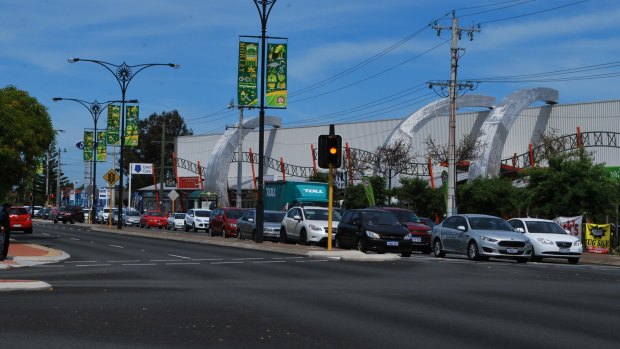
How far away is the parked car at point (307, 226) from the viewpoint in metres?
35.8

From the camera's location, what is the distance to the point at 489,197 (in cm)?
5103

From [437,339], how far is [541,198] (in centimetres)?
2948

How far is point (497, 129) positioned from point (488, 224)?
132 ft

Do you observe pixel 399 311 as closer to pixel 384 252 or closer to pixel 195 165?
pixel 384 252

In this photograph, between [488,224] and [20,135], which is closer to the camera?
[488,224]

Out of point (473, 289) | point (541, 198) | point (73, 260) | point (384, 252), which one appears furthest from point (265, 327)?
point (541, 198)

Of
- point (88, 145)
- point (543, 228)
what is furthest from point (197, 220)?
point (543, 228)

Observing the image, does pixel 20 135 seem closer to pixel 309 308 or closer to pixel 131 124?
pixel 131 124

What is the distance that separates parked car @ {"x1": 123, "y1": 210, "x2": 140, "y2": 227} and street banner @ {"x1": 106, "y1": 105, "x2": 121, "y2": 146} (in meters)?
19.0

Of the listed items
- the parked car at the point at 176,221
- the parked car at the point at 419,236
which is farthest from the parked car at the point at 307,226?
the parked car at the point at 176,221

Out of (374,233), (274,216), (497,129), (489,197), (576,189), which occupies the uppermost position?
(497,129)

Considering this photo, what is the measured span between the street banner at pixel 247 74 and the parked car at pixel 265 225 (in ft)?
18.1

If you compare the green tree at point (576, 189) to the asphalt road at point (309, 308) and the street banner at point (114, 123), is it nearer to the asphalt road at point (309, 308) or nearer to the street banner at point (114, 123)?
the asphalt road at point (309, 308)

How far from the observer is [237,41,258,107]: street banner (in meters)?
37.6
